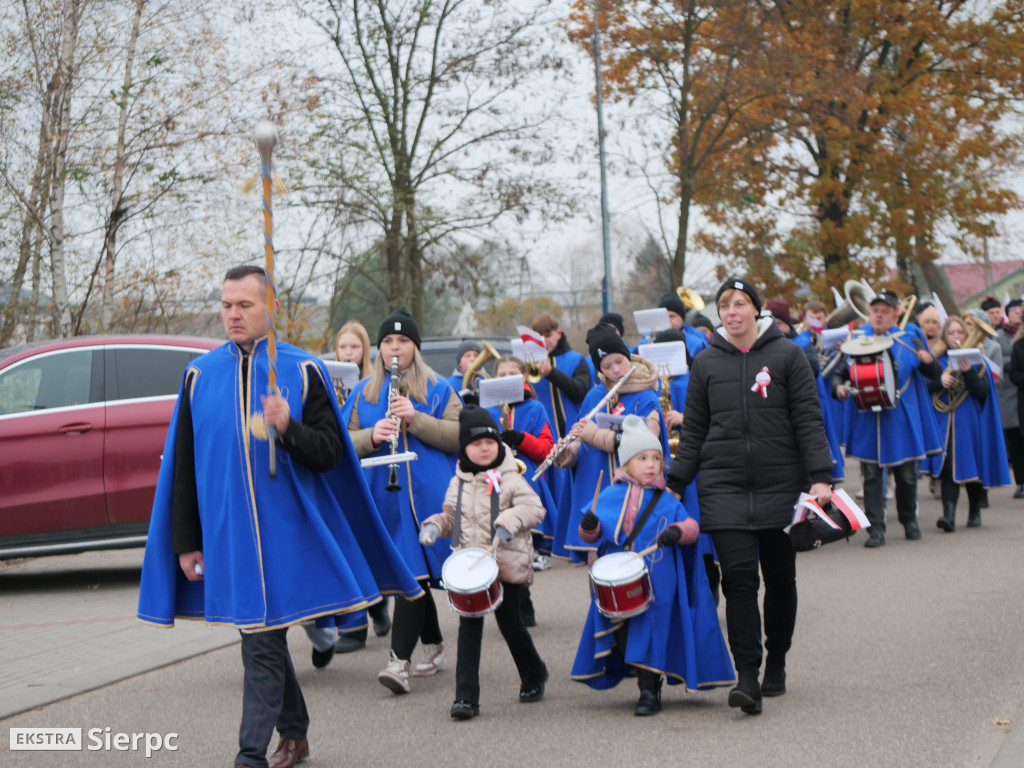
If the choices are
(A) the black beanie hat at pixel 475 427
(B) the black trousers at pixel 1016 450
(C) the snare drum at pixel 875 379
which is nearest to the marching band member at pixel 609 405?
(A) the black beanie hat at pixel 475 427

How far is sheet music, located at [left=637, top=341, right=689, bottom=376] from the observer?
8281mm

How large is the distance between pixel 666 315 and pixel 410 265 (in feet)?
41.3

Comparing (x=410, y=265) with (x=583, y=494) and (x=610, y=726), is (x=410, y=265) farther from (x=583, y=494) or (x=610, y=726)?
(x=610, y=726)

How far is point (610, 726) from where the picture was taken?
5.67 metres

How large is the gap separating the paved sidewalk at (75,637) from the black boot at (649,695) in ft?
9.37

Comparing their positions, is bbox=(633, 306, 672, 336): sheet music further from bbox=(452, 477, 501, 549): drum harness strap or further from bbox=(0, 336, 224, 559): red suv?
bbox=(452, 477, 501, 549): drum harness strap

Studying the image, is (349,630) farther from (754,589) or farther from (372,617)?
(754,589)

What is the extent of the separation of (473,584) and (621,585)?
2.13 ft

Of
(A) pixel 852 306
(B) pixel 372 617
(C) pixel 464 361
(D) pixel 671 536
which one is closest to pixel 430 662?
(B) pixel 372 617

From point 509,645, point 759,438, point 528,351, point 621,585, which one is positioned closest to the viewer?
point 621,585

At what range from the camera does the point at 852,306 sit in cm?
1314

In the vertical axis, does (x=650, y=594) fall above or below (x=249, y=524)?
below

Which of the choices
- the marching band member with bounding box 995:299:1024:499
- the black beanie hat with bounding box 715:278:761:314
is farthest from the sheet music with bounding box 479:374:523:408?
the marching band member with bounding box 995:299:1024:499

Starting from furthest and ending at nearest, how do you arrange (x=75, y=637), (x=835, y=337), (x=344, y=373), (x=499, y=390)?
(x=835, y=337)
(x=75, y=637)
(x=344, y=373)
(x=499, y=390)
